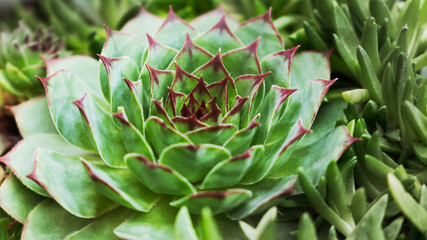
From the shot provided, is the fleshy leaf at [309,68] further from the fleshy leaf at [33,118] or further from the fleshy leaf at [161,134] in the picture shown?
the fleshy leaf at [33,118]

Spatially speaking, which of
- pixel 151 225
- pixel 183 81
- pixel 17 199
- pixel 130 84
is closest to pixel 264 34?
pixel 183 81

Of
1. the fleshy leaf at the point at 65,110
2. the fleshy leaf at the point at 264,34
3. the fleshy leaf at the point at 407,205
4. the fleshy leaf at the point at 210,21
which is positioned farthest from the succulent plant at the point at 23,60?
the fleshy leaf at the point at 407,205

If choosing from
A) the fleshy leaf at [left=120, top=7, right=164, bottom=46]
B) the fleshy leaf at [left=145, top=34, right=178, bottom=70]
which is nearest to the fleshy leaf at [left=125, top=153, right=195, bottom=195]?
the fleshy leaf at [left=145, top=34, right=178, bottom=70]

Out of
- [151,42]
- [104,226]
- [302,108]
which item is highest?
[151,42]

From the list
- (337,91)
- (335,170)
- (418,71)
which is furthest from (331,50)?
(335,170)

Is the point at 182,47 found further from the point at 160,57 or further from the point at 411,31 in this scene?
the point at 411,31

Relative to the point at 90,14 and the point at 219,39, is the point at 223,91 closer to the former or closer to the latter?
the point at 219,39
